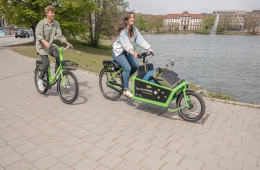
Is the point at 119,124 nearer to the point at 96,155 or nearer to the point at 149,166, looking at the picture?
the point at 96,155

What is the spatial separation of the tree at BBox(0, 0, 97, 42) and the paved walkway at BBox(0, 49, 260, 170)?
1385cm

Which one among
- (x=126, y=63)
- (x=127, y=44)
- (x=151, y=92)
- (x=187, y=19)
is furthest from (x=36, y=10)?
(x=187, y=19)

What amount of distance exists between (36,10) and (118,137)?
1778 cm

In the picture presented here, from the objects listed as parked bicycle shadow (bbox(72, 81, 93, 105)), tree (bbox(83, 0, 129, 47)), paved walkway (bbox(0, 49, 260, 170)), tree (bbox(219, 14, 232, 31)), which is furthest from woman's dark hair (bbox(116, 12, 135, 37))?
tree (bbox(219, 14, 232, 31))

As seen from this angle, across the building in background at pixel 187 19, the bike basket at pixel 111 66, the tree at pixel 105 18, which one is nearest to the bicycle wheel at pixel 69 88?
the bike basket at pixel 111 66

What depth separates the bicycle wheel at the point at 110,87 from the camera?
530cm

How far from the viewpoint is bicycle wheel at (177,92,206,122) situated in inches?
164

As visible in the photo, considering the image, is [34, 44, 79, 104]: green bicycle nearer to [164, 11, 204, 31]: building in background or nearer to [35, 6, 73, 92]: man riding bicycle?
[35, 6, 73, 92]: man riding bicycle

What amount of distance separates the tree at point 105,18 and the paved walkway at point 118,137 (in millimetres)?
21702

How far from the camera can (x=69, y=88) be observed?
5078 mm

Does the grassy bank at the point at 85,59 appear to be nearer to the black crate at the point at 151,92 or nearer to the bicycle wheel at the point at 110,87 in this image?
the bicycle wheel at the point at 110,87

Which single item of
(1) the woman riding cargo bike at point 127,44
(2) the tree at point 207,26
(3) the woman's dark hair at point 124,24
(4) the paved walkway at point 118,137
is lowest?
(4) the paved walkway at point 118,137

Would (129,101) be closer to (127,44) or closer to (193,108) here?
(127,44)

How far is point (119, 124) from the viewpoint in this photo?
424 centimetres
